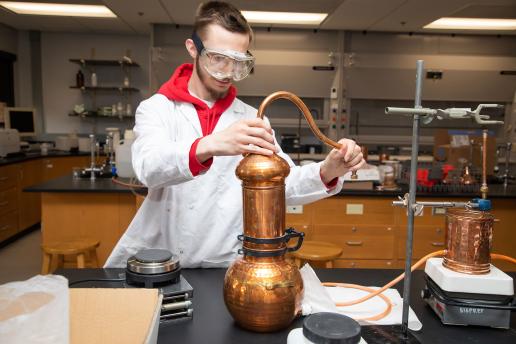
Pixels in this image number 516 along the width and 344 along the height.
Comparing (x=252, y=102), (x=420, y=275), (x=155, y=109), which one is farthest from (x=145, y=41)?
(x=420, y=275)

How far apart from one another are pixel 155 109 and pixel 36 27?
6.12 meters

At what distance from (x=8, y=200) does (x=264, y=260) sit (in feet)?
15.2

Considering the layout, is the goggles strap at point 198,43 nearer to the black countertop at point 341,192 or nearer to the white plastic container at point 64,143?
the black countertop at point 341,192

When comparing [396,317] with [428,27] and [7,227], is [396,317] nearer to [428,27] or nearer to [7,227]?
[7,227]

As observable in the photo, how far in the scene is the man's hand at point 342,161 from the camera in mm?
1023

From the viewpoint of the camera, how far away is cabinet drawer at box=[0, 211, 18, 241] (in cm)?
442

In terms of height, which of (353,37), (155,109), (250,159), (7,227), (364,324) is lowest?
(7,227)

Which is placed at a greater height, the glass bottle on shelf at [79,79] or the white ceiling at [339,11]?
the white ceiling at [339,11]

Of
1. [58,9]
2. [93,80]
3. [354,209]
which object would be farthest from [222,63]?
[93,80]

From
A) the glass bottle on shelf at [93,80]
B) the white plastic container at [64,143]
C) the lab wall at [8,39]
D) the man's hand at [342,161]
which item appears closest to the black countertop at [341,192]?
the man's hand at [342,161]

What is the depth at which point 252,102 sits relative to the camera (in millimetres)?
6223

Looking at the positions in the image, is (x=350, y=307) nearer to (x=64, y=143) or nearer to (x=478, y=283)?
(x=478, y=283)

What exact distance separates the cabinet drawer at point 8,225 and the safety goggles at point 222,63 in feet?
13.6

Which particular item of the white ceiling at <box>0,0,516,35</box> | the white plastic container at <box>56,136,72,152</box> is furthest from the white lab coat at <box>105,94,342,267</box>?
the white plastic container at <box>56,136,72,152</box>
